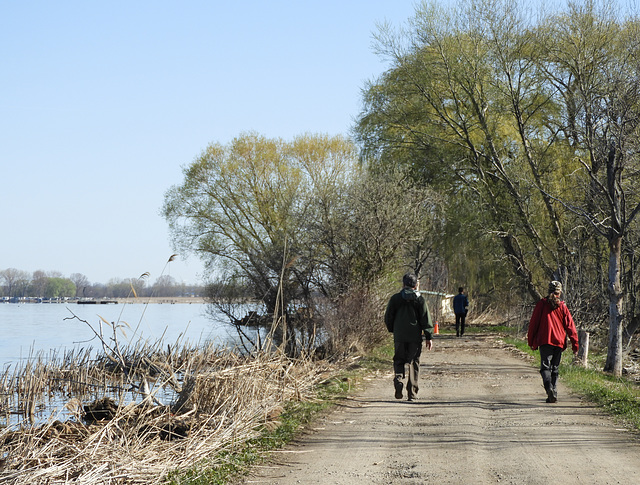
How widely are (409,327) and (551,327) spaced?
7.24ft

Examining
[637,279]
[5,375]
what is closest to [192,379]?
[5,375]

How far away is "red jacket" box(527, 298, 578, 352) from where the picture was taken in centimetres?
1098

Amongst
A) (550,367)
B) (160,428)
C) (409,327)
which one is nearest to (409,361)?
(409,327)

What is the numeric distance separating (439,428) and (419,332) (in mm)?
2489

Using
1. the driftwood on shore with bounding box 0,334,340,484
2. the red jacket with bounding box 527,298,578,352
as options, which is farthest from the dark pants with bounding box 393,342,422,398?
the red jacket with bounding box 527,298,578,352

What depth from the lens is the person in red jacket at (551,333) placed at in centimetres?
1092

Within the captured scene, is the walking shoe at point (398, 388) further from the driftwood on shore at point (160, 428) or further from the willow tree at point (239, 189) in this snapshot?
the willow tree at point (239, 189)

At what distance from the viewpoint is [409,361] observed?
11.3m

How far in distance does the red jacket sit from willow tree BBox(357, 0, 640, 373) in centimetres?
598

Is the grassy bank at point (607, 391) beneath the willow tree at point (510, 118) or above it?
beneath

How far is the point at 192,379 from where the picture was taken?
928cm

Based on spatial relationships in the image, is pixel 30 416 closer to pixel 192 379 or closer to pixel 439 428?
pixel 192 379

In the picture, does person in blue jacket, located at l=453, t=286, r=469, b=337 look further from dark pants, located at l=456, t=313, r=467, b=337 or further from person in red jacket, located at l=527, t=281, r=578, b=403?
person in red jacket, located at l=527, t=281, r=578, b=403

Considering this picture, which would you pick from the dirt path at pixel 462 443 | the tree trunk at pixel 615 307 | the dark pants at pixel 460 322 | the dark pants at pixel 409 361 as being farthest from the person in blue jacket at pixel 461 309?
the dark pants at pixel 409 361
